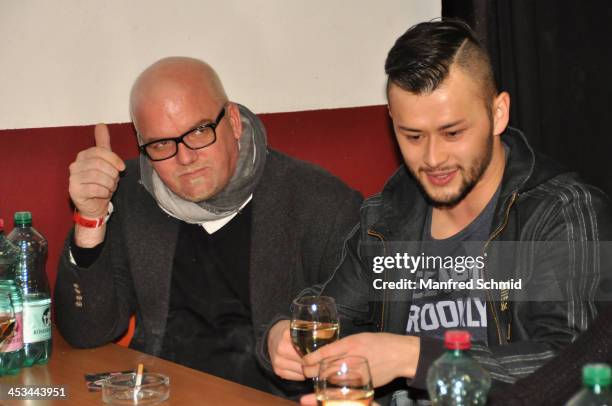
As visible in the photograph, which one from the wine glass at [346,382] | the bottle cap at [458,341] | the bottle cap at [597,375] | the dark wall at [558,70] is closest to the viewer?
the bottle cap at [597,375]

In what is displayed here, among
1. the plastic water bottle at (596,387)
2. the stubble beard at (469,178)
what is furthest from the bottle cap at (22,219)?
the plastic water bottle at (596,387)

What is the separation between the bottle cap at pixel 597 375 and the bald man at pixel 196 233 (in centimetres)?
149

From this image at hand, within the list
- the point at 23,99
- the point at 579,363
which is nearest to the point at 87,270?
the point at 23,99

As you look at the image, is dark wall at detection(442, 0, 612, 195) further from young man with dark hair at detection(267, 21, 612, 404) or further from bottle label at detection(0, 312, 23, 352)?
bottle label at detection(0, 312, 23, 352)

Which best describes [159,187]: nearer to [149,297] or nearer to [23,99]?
[149,297]

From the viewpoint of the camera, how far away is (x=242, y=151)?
2.64 metres

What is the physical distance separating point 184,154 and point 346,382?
1.22 meters

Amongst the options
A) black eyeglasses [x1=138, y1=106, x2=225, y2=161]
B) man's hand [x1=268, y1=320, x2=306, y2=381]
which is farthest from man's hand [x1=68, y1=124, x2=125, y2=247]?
man's hand [x1=268, y1=320, x2=306, y2=381]

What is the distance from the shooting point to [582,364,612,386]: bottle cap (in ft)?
3.28

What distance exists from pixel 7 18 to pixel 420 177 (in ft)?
5.62

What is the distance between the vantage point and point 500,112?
6.79 ft

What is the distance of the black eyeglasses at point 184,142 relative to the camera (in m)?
2.48

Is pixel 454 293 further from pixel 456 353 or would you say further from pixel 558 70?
pixel 558 70

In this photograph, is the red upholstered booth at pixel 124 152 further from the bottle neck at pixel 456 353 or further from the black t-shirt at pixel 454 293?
the bottle neck at pixel 456 353
